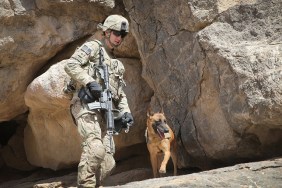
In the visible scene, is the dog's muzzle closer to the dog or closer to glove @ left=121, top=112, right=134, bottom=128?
the dog

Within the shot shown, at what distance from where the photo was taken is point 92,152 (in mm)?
5430

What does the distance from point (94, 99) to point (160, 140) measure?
2.01 meters

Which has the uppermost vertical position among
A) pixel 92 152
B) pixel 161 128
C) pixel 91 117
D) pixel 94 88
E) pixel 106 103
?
pixel 94 88

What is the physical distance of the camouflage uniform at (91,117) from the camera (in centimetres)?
544

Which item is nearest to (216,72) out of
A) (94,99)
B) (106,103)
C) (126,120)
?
(126,120)

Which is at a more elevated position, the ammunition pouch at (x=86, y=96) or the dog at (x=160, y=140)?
the ammunition pouch at (x=86, y=96)

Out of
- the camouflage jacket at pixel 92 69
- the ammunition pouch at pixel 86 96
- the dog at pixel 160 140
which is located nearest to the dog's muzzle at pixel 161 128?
the dog at pixel 160 140

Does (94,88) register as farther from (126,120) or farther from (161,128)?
(161,128)

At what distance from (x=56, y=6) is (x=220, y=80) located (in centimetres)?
377

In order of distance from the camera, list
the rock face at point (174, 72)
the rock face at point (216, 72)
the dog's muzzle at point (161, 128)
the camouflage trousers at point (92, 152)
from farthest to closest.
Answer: the dog's muzzle at point (161, 128), the rock face at point (174, 72), the rock face at point (216, 72), the camouflage trousers at point (92, 152)

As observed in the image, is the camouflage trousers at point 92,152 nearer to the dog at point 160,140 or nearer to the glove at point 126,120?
the glove at point 126,120

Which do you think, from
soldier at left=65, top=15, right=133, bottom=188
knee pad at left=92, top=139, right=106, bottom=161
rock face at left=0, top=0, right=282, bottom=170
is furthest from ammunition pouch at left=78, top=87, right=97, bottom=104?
rock face at left=0, top=0, right=282, bottom=170

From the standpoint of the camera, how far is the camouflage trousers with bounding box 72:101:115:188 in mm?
5426

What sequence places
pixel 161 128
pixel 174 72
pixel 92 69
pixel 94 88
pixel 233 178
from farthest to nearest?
1. pixel 174 72
2. pixel 161 128
3. pixel 92 69
4. pixel 94 88
5. pixel 233 178
